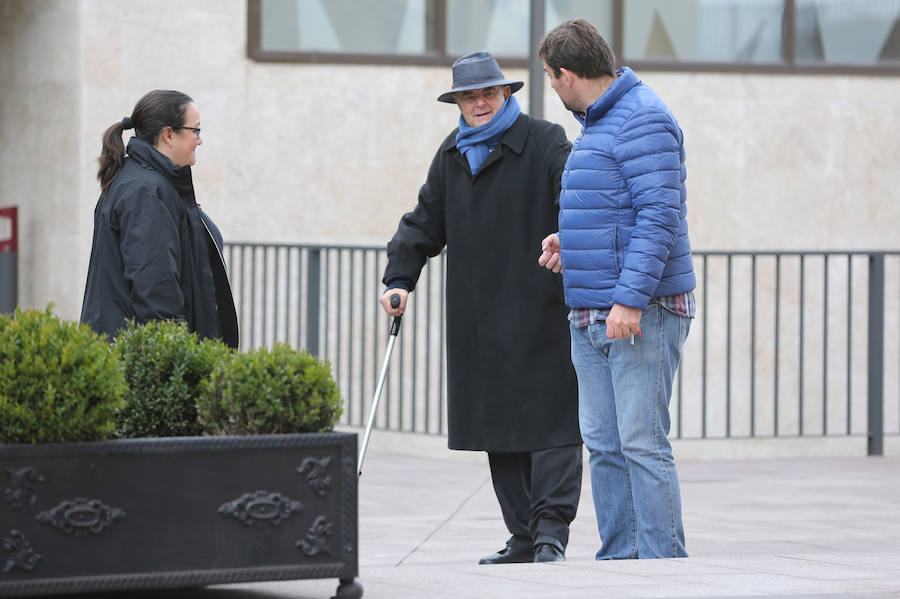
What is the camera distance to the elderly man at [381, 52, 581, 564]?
568 centimetres

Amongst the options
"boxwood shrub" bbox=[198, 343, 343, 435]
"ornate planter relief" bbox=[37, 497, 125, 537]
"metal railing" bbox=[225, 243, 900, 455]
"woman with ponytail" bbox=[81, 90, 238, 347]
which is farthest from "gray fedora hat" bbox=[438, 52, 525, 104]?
"metal railing" bbox=[225, 243, 900, 455]

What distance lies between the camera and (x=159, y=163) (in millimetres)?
5316

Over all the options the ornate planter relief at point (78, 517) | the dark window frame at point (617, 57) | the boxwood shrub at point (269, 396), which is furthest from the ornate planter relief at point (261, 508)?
the dark window frame at point (617, 57)

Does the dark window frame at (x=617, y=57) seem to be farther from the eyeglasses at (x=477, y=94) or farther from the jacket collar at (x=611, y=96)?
the jacket collar at (x=611, y=96)

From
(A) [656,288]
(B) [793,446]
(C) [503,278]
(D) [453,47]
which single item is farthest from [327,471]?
(D) [453,47]

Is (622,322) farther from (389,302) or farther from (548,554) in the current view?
(389,302)

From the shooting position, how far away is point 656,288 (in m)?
4.97

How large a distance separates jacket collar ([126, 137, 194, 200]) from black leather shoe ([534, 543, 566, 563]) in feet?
5.66

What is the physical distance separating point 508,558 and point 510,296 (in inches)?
36.9

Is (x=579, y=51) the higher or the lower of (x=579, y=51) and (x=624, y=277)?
the higher

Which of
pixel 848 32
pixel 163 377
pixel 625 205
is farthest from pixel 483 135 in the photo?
pixel 848 32

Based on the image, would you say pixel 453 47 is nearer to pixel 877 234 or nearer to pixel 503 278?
pixel 877 234

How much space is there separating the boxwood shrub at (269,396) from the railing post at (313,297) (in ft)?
18.7

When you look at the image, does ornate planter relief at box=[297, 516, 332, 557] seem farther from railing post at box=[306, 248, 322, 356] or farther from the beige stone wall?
the beige stone wall
